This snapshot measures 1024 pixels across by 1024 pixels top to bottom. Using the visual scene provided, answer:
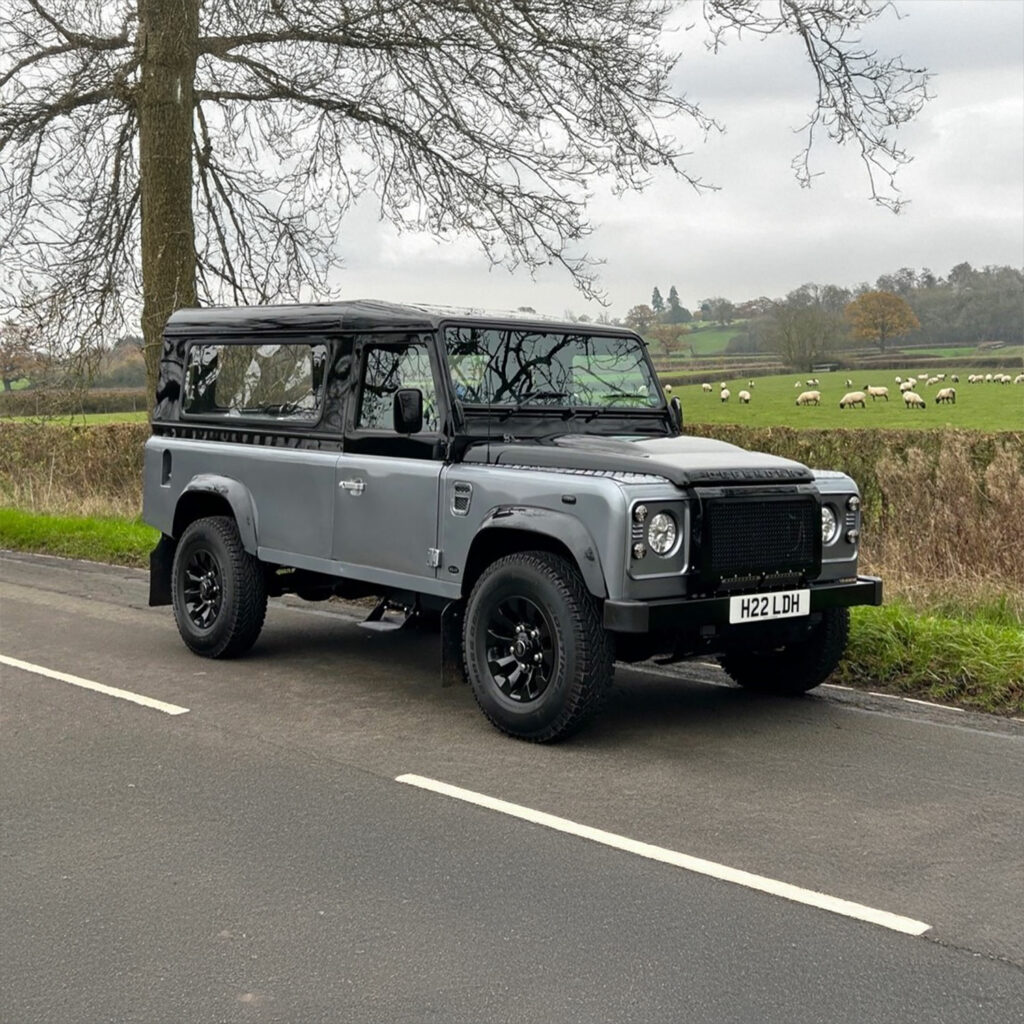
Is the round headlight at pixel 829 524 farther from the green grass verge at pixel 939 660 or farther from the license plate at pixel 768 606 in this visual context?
the green grass verge at pixel 939 660

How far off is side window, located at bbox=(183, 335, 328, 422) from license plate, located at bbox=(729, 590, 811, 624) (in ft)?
9.81

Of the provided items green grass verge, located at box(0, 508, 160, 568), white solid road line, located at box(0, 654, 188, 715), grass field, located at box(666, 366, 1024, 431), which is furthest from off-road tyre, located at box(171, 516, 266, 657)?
green grass verge, located at box(0, 508, 160, 568)

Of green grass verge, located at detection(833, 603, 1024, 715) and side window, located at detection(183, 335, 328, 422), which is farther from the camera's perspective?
side window, located at detection(183, 335, 328, 422)

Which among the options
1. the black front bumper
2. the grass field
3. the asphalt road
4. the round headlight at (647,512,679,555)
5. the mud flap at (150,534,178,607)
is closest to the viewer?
the asphalt road

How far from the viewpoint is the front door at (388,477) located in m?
7.36

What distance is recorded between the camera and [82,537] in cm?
1547

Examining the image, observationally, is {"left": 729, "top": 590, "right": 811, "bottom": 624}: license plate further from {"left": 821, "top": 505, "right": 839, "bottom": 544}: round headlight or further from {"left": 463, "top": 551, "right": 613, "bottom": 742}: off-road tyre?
{"left": 463, "top": 551, "right": 613, "bottom": 742}: off-road tyre

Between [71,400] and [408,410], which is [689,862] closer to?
[408,410]

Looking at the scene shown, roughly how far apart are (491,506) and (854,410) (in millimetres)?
10995

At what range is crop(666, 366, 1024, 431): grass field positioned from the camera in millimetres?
13705

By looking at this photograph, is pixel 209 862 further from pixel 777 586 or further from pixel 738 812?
pixel 777 586

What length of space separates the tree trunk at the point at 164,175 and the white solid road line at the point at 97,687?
8537mm

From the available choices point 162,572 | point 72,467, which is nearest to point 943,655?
point 162,572

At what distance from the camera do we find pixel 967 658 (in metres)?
7.79
